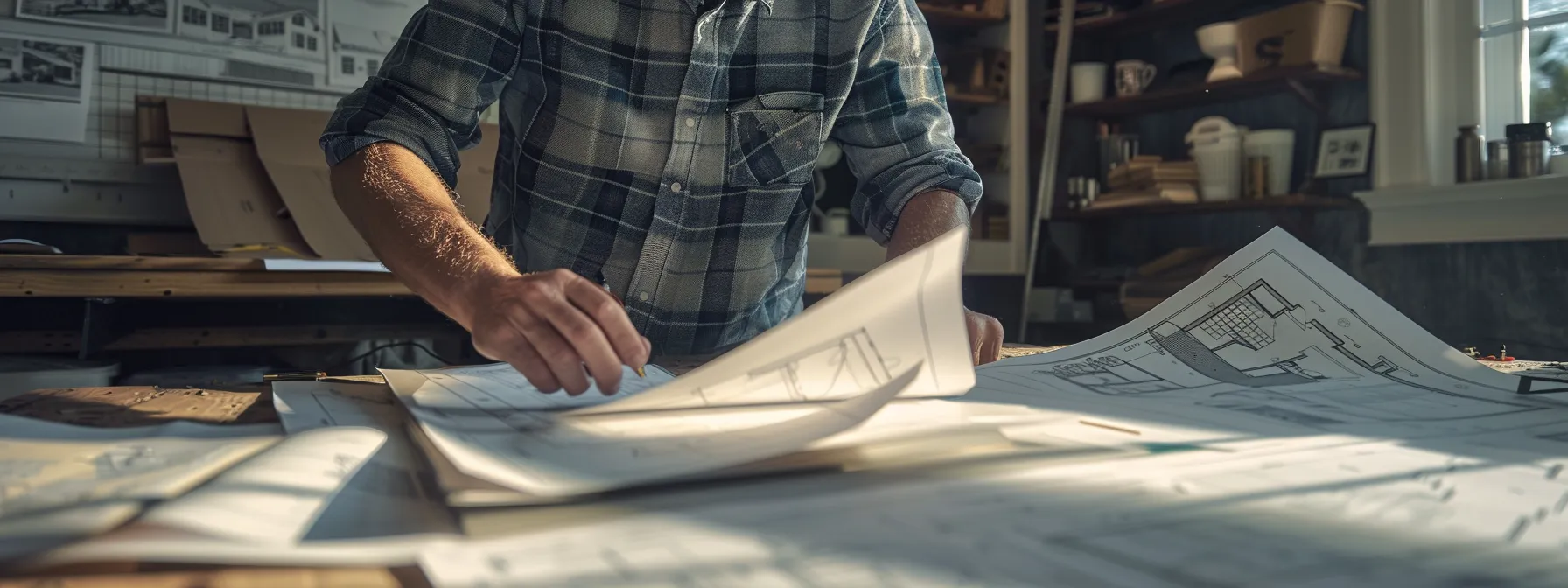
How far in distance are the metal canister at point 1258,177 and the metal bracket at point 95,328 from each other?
104 inches

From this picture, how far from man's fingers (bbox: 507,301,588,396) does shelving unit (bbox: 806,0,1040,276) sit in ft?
8.58

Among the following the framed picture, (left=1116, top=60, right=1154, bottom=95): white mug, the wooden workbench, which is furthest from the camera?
Result: (left=1116, top=60, right=1154, bottom=95): white mug

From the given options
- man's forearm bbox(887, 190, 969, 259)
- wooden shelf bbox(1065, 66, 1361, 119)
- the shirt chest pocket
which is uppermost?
wooden shelf bbox(1065, 66, 1361, 119)

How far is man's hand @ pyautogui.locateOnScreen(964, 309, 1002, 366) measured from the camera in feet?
2.43

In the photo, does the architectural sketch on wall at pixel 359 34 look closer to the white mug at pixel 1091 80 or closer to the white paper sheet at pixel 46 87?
the white paper sheet at pixel 46 87

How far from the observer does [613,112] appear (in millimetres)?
936

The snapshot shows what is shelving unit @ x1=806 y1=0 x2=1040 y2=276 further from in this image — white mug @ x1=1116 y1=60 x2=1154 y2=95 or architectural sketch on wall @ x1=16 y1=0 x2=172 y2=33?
architectural sketch on wall @ x1=16 y1=0 x2=172 y2=33

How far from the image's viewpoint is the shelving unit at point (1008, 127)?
314 centimetres

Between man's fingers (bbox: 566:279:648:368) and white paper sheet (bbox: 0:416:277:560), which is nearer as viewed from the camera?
white paper sheet (bbox: 0:416:277:560)

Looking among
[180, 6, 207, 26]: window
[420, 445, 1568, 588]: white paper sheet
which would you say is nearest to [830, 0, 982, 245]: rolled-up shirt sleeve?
[420, 445, 1568, 588]: white paper sheet

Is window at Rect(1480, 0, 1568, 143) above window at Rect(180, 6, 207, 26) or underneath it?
underneath

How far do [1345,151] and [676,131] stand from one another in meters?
2.13

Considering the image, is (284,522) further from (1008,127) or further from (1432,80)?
(1008,127)

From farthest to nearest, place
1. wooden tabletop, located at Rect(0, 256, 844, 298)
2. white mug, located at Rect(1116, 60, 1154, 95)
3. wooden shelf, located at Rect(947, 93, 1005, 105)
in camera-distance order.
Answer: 1. wooden shelf, located at Rect(947, 93, 1005, 105)
2. white mug, located at Rect(1116, 60, 1154, 95)
3. wooden tabletop, located at Rect(0, 256, 844, 298)
